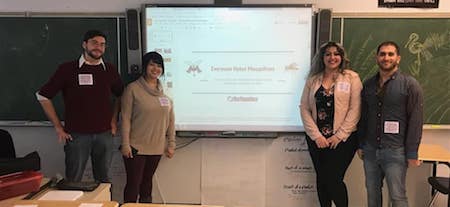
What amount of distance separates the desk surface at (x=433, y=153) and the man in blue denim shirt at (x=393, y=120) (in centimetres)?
25

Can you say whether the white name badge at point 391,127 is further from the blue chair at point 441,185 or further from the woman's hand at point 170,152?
the woman's hand at point 170,152

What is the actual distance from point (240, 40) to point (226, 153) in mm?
999

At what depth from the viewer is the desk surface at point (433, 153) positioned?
10.4 ft

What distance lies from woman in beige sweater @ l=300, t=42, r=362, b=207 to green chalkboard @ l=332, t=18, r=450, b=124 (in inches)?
13.7

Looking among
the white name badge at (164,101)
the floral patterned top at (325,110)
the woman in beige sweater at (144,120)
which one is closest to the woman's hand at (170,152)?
→ the woman in beige sweater at (144,120)

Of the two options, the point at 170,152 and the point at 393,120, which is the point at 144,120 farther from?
the point at 393,120

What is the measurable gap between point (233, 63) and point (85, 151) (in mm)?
1376

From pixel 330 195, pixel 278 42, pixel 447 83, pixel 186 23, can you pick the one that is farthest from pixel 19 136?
pixel 447 83

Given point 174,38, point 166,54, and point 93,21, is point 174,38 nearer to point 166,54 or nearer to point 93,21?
point 166,54

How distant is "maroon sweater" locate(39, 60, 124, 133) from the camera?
316cm

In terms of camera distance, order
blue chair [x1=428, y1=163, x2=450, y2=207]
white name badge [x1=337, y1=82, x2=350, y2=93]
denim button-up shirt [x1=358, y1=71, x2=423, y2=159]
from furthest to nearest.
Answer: white name badge [x1=337, y1=82, x2=350, y2=93] → blue chair [x1=428, y1=163, x2=450, y2=207] → denim button-up shirt [x1=358, y1=71, x2=423, y2=159]

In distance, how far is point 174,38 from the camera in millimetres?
3604

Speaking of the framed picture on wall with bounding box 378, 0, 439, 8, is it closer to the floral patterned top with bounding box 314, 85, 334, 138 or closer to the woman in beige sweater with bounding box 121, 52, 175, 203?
the floral patterned top with bounding box 314, 85, 334, 138

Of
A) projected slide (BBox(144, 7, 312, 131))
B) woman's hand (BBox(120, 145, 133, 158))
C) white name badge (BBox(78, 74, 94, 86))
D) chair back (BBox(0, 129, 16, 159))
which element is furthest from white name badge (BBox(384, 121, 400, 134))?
chair back (BBox(0, 129, 16, 159))
